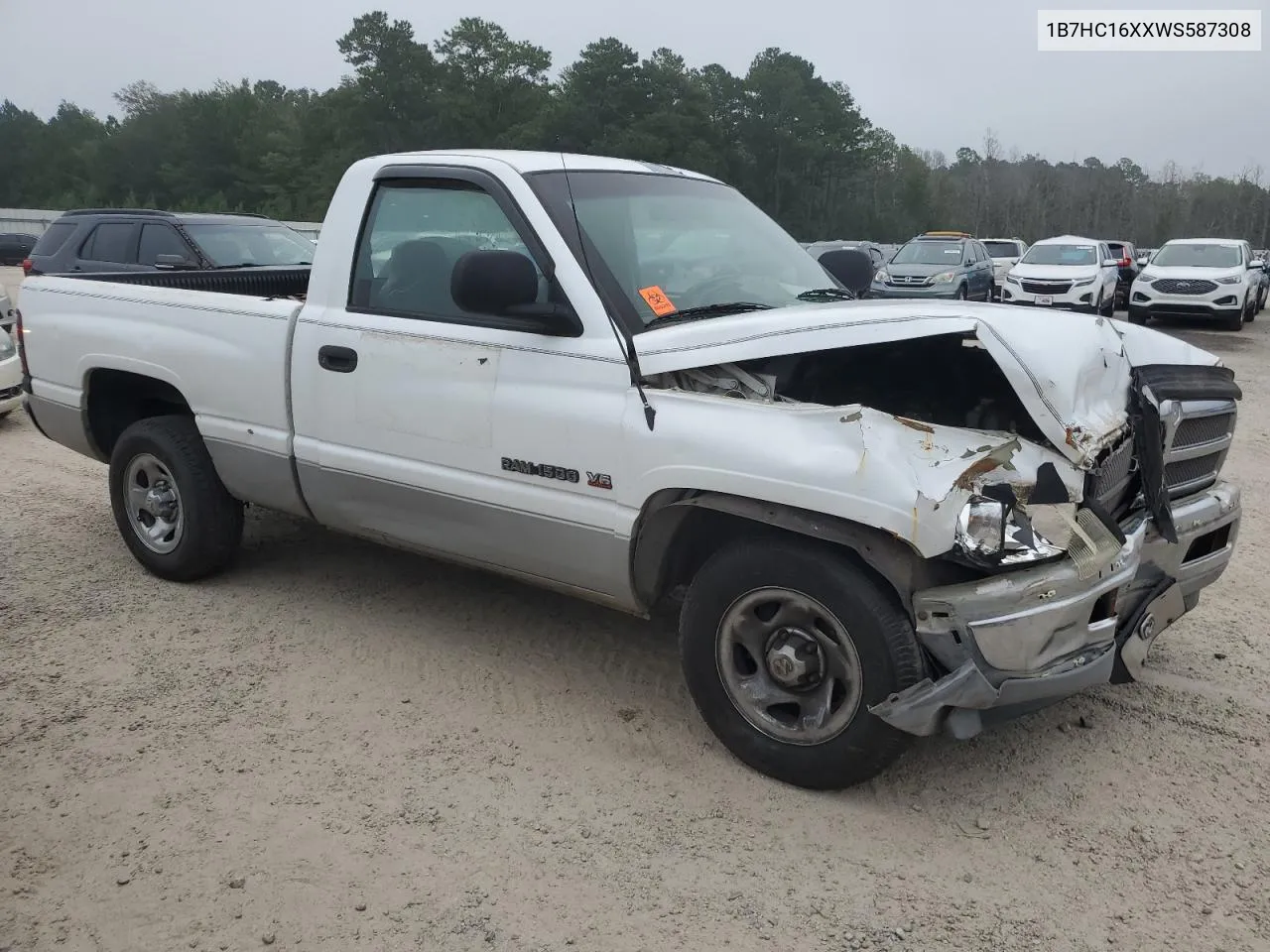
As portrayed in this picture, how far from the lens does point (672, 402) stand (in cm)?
321

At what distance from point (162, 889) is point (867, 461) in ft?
7.56

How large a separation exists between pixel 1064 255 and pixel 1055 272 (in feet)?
3.87

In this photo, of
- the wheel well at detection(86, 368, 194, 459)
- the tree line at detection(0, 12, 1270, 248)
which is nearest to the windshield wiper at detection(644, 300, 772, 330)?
the wheel well at detection(86, 368, 194, 459)

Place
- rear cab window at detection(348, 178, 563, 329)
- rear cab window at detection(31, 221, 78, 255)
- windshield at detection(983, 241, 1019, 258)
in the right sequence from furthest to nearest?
windshield at detection(983, 241, 1019, 258) → rear cab window at detection(31, 221, 78, 255) → rear cab window at detection(348, 178, 563, 329)

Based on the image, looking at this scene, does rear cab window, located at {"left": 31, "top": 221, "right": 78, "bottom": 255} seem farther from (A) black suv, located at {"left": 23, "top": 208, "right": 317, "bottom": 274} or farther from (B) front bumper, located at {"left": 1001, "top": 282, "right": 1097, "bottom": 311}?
(B) front bumper, located at {"left": 1001, "top": 282, "right": 1097, "bottom": 311}

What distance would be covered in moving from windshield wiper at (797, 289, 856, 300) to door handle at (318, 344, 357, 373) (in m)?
1.80

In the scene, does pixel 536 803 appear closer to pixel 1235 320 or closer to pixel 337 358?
pixel 337 358

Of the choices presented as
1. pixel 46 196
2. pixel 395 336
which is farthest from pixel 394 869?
pixel 46 196

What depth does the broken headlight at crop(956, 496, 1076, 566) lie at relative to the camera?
2762 millimetres

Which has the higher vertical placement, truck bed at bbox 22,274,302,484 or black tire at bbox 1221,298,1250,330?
truck bed at bbox 22,274,302,484

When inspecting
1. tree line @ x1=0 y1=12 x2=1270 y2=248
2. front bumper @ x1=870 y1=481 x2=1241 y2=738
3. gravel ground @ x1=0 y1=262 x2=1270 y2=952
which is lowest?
gravel ground @ x1=0 y1=262 x2=1270 y2=952

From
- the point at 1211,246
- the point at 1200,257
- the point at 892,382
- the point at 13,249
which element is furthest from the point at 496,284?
the point at 13,249

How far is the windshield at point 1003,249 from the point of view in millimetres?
30531

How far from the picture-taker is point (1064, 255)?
20.5 metres
